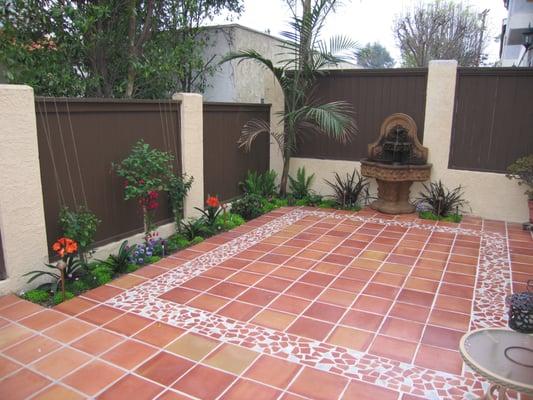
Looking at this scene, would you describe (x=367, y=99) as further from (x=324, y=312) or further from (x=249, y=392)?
(x=249, y=392)

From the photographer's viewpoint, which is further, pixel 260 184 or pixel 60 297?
pixel 260 184

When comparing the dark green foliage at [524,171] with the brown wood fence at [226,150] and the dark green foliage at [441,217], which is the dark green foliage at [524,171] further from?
the brown wood fence at [226,150]

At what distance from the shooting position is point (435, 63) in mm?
6691

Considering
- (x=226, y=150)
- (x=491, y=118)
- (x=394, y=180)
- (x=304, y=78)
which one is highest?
(x=304, y=78)

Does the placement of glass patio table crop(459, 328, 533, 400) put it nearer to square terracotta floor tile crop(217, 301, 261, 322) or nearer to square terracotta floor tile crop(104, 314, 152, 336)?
square terracotta floor tile crop(217, 301, 261, 322)

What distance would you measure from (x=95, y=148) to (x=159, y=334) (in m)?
2.23

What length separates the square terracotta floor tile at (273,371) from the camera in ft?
8.64

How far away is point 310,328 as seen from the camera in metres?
3.28

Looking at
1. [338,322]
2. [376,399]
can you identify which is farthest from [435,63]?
[376,399]

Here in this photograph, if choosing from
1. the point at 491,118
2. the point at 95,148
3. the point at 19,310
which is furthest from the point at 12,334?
the point at 491,118

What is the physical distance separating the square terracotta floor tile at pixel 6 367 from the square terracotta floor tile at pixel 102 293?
967 mm

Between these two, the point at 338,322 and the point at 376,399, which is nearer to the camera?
the point at 376,399

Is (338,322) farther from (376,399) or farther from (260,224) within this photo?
(260,224)

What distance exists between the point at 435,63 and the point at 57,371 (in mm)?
6396
